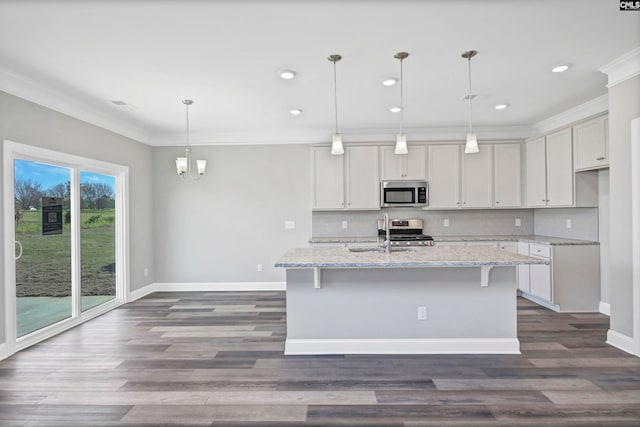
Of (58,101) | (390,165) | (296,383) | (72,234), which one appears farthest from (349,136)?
(72,234)

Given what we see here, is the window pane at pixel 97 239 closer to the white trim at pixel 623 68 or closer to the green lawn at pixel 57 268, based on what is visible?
the green lawn at pixel 57 268

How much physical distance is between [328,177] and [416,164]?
4.53 ft

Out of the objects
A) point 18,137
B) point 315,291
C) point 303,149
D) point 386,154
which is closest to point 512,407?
point 315,291

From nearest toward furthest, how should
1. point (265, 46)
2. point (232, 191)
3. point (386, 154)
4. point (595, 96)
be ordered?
point (265, 46), point (595, 96), point (386, 154), point (232, 191)

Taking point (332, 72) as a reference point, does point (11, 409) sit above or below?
below

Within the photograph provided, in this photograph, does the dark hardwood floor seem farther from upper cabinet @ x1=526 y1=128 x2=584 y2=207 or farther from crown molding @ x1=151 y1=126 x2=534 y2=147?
crown molding @ x1=151 y1=126 x2=534 y2=147

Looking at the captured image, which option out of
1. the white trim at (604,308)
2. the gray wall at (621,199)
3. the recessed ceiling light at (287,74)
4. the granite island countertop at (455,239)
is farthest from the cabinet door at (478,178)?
the recessed ceiling light at (287,74)

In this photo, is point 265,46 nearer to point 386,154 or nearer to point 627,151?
point 386,154

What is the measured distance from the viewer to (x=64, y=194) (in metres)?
3.86

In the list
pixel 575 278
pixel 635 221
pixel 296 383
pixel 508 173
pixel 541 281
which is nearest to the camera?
pixel 296 383

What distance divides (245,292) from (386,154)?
123 inches

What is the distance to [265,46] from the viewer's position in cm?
263

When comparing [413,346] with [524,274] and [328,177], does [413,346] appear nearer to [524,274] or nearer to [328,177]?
[524,274]

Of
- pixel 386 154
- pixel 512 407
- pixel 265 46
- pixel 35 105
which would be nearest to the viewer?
pixel 512 407
